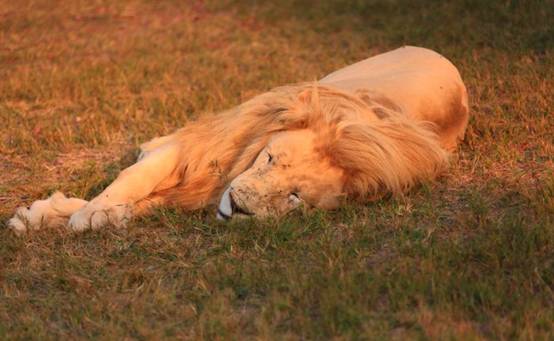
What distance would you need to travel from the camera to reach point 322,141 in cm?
388

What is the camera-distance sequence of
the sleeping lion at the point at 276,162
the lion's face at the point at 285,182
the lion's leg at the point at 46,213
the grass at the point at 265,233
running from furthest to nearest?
1. the lion's leg at the point at 46,213
2. the sleeping lion at the point at 276,162
3. the lion's face at the point at 285,182
4. the grass at the point at 265,233

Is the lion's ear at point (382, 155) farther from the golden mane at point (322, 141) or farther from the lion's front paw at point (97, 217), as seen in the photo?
the lion's front paw at point (97, 217)

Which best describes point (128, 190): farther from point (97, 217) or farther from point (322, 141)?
point (322, 141)

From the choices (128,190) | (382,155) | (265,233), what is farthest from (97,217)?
(382,155)

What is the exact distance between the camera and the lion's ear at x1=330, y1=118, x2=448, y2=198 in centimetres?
386

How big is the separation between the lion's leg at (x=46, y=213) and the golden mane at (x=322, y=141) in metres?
0.44

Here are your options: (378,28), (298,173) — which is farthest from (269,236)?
(378,28)

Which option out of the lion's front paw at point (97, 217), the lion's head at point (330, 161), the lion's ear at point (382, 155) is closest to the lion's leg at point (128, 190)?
the lion's front paw at point (97, 217)

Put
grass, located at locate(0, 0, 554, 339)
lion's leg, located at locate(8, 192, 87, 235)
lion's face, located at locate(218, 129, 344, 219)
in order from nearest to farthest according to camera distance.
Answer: grass, located at locate(0, 0, 554, 339), lion's face, located at locate(218, 129, 344, 219), lion's leg, located at locate(8, 192, 87, 235)

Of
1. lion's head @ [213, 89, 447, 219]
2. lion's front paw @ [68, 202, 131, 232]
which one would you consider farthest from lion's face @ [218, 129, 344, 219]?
lion's front paw @ [68, 202, 131, 232]

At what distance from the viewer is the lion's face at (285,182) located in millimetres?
3643

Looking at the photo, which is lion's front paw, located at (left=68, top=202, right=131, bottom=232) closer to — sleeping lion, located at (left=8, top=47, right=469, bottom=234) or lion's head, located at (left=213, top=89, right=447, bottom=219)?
sleeping lion, located at (left=8, top=47, right=469, bottom=234)

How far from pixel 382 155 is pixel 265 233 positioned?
64 centimetres

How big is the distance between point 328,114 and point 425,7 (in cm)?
490
